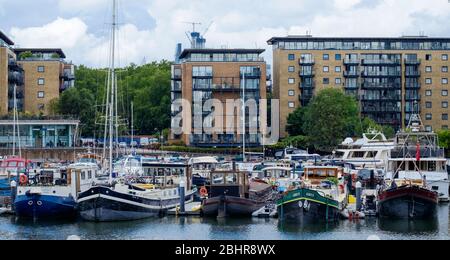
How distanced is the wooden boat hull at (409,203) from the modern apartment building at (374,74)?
6741 centimetres

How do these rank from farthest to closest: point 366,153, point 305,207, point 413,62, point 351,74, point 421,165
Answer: point 351,74 → point 413,62 → point 366,153 → point 421,165 → point 305,207

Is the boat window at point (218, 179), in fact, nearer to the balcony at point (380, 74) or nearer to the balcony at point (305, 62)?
the balcony at point (305, 62)

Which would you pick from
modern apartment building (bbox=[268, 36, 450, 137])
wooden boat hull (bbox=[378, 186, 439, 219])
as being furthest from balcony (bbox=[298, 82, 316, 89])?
A: wooden boat hull (bbox=[378, 186, 439, 219])

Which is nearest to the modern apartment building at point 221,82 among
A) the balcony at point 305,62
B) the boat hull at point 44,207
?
the balcony at point 305,62

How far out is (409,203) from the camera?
138ft

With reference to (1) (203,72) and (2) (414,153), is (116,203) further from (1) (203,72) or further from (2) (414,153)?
(1) (203,72)

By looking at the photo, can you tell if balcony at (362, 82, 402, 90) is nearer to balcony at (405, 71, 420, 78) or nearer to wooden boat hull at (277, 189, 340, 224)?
balcony at (405, 71, 420, 78)

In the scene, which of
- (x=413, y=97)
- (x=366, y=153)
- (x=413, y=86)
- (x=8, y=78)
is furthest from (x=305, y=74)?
(x=8, y=78)

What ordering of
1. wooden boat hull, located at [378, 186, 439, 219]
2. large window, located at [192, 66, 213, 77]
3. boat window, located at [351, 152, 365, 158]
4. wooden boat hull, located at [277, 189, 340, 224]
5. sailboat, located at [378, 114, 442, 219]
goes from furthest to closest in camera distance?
large window, located at [192, 66, 213, 77], boat window, located at [351, 152, 365, 158], sailboat, located at [378, 114, 442, 219], wooden boat hull, located at [378, 186, 439, 219], wooden boat hull, located at [277, 189, 340, 224]

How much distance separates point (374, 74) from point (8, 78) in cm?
4641

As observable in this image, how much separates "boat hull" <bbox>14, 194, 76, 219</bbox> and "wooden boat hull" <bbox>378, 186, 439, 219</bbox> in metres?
15.8

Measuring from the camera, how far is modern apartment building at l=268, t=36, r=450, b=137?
111m

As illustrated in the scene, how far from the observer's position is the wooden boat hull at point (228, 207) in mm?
42844
